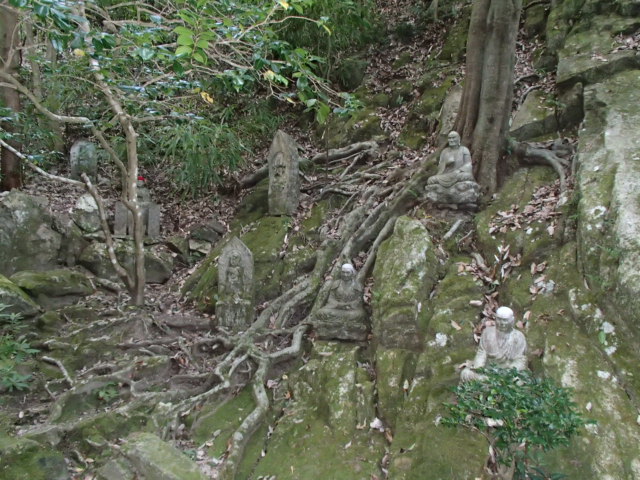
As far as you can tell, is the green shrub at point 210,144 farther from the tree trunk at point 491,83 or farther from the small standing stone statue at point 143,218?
the tree trunk at point 491,83

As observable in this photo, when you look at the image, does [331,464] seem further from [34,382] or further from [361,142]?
[361,142]

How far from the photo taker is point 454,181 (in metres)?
6.12

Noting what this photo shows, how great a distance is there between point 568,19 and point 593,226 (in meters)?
6.40

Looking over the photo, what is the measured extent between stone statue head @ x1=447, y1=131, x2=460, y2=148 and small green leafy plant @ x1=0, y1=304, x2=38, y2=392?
5764 millimetres

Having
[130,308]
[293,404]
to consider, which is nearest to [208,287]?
[130,308]

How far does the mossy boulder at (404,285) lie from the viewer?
16.3 ft

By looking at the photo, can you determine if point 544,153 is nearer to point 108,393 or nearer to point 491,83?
point 491,83

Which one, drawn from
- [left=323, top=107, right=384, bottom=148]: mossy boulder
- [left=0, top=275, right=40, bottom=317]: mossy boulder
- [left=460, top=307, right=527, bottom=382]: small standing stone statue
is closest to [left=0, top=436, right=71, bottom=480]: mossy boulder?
[left=0, top=275, right=40, bottom=317]: mossy boulder

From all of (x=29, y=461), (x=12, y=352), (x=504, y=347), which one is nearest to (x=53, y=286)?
(x=12, y=352)

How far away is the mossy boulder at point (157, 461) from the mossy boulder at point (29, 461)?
120 centimetres

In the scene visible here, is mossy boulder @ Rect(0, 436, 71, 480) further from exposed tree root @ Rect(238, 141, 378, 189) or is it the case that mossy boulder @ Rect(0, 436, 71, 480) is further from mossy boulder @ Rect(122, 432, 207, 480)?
exposed tree root @ Rect(238, 141, 378, 189)

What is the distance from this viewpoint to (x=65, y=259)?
8148mm

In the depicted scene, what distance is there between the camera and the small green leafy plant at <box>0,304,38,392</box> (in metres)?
5.02

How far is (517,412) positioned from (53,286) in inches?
256
